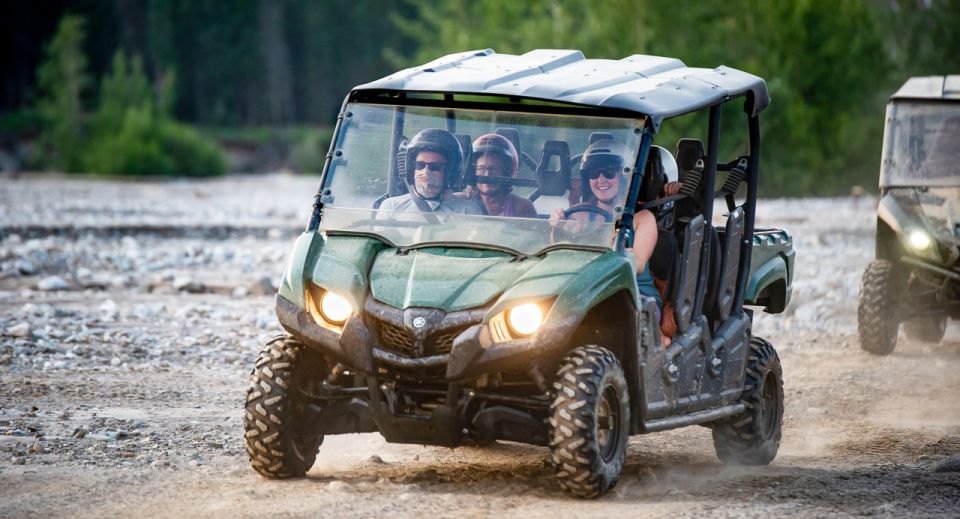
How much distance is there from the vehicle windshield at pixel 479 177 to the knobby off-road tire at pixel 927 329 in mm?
8208

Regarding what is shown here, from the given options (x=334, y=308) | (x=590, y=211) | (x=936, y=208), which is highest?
(x=590, y=211)

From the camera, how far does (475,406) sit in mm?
7891

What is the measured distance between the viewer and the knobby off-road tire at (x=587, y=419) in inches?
302

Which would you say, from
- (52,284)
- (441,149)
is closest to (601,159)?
(441,149)

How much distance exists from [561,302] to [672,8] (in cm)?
4255

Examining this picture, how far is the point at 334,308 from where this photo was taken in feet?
26.2

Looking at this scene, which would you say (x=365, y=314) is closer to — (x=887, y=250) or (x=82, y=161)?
(x=887, y=250)

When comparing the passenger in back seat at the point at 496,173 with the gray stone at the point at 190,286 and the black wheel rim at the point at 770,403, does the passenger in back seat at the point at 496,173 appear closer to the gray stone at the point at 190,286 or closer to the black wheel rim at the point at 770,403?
the black wheel rim at the point at 770,403

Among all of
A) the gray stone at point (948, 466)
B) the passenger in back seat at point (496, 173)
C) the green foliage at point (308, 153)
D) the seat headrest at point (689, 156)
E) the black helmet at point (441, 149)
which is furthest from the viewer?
the green foliage at point (308, 153)

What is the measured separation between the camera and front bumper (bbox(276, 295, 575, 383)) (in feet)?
25.0

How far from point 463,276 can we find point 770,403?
10.0ft

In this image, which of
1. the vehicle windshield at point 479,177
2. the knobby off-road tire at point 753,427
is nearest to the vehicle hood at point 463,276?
the vehicle windshield at point 479,177

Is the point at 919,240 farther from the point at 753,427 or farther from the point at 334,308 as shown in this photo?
the point at 334,308

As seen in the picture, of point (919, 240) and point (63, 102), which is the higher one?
point (919, 240)
